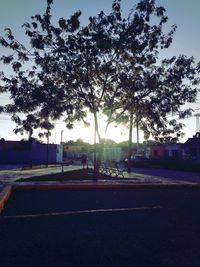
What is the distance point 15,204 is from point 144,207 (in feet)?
13.7

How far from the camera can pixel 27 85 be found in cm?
1927

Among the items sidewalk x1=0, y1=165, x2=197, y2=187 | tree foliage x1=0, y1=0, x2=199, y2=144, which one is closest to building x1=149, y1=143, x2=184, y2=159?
sidewalk x1=0, y1=165, x2=197, y2=187

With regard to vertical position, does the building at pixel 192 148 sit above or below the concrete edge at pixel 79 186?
above

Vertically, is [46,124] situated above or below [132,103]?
below

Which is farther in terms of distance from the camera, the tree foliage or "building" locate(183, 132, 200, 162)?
"building" locate(183, 132, 200, 162)

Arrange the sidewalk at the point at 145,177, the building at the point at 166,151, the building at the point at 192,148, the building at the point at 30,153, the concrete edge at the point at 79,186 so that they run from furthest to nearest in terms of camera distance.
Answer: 1. the building at the point at 30,153
2. the building at the point at 166,151
3. the building at the point at 192,148
4. the sidewalk at the point at 145,177
5. the concrete edge at the point at 79,186

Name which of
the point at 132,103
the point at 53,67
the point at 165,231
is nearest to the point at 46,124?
the point at 53,67

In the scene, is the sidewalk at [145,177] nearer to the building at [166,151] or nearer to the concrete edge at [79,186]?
the concrete edge at [79,186]

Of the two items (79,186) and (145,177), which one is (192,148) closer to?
(145,177)

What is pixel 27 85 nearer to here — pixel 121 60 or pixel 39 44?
pixel 39 44

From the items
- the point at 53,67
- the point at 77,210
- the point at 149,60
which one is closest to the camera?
the point at 77,210

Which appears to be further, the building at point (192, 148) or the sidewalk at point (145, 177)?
the building at point (192, 148)

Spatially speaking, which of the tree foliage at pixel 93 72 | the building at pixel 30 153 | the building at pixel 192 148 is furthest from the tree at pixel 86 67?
the building at pixel 30 153

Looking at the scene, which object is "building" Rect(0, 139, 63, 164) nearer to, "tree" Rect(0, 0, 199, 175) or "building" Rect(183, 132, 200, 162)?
"building" Rect(183, 132, 200, 162)
